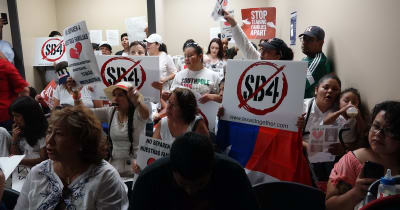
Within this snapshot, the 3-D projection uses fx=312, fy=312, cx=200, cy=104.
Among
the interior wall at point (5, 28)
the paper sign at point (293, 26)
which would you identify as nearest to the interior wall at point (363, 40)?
the paper sign at point (293, 26)

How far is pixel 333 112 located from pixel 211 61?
327 centimetres

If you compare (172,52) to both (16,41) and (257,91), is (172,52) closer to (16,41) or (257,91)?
(16,41)

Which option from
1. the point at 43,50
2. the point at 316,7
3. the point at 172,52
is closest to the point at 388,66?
the point at 316,7

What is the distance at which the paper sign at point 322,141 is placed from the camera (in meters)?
2.05

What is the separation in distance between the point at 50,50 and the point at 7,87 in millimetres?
1210

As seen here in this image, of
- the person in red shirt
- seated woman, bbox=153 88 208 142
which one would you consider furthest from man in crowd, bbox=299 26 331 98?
the person in red shirt

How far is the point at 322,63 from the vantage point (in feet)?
9.65

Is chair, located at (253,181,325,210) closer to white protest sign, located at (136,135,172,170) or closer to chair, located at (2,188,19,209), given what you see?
white protest sign, located at (136,135,172,170)

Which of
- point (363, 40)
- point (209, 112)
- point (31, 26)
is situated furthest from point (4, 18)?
point (363, 40)

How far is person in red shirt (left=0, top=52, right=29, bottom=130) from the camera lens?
3.35m

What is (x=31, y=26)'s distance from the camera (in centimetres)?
629

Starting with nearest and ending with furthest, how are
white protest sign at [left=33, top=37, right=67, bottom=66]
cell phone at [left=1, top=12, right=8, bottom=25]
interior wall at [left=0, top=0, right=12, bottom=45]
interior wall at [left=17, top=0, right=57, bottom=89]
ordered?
white protest sign at [left=33, top=37, right=67, bottom=66] < cell phone at [left=1, top=12, right=8, bottom=25] < interior wall at [left=0, top=0, right=12, bottom=45] < interior wall at [left=17, top=0, right=57, bottom=89]

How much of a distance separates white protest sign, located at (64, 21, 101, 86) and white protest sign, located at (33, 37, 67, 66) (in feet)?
6.15

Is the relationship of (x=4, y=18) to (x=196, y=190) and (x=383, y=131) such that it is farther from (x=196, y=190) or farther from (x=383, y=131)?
(x=383, y=131)
